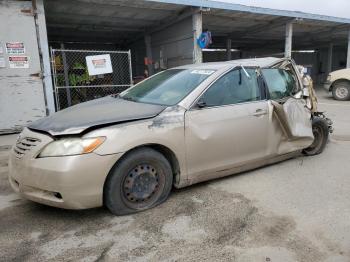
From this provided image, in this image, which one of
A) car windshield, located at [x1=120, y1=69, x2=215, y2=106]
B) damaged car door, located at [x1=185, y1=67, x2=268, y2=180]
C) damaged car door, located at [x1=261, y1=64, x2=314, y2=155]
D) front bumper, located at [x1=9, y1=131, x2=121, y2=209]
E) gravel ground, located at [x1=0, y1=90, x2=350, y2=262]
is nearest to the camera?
gravel ground, located at [x1=0, y1=90, x2=350, y2=262]

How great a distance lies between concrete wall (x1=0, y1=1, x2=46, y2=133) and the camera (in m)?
7.48

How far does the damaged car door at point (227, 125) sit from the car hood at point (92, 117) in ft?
1.65

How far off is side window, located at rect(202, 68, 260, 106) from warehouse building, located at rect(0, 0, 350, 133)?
197 inches

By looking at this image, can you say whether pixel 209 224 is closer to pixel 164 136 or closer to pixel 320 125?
pixel 164 136

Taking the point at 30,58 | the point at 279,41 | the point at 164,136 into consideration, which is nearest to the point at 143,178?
the point at 164,136

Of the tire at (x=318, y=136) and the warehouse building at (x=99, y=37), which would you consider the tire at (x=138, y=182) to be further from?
the warehouse building at (x=99, y=37)

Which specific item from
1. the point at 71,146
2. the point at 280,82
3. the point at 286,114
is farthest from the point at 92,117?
the point at 280,82

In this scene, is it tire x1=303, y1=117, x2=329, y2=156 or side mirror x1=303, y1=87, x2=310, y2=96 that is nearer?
side mirror x1=303, y1=87, x2=310, y2=96

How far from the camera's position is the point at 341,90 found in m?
13.1

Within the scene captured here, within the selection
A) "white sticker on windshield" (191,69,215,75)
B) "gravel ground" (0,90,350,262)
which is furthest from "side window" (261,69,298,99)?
"gravel ground" (0,90,350,262)

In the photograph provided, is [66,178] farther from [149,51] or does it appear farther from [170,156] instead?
[149,51]

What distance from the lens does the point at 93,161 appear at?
291 centimetres

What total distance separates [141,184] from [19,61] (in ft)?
19.5

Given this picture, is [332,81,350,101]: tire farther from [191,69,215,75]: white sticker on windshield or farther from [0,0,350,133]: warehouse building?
[191,69,215,75]: white sticker on windshield
